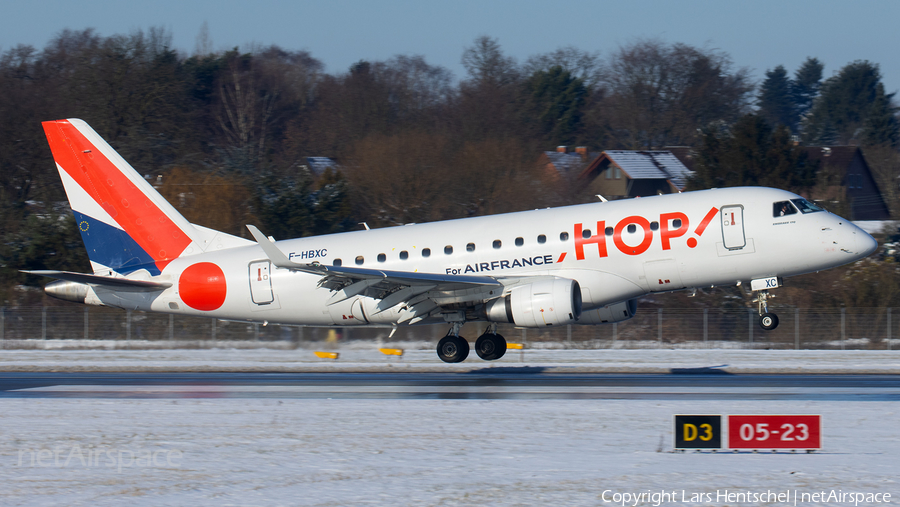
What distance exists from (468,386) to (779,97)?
550 ft

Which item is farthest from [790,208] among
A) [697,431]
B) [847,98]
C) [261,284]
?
[847,98]

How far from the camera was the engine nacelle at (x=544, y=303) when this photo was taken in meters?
24.3

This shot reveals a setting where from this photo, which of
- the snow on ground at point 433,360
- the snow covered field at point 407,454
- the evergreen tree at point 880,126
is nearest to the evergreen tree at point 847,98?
the evergreen tree at point 880,126

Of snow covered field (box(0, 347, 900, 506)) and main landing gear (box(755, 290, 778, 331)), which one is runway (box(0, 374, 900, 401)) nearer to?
snow covered field (box(0, 347, 900, 506))

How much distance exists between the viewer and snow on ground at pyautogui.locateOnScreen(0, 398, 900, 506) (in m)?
Result: 12.4

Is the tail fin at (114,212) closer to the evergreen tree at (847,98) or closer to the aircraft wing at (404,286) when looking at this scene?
the aircraft wing at (404,286)

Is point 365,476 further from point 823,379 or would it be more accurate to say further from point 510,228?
point 823,379

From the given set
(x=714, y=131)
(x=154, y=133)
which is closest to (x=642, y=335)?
(x=714, y=131)

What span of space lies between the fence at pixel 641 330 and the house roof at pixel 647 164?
32005 mm

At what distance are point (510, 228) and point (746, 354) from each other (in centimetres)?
1337

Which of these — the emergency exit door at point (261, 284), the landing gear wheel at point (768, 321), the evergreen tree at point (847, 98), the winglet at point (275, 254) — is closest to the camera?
the winglet at point (275, 254)

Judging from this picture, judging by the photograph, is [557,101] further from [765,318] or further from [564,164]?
[765,318]

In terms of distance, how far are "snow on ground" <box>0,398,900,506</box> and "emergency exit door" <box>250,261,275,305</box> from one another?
8380mm

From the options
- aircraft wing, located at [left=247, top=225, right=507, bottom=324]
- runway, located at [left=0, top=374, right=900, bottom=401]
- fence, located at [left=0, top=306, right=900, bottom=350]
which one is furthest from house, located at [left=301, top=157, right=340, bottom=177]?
aircraft wing, located at [left=247, top=225, right=507, bottom=324]
